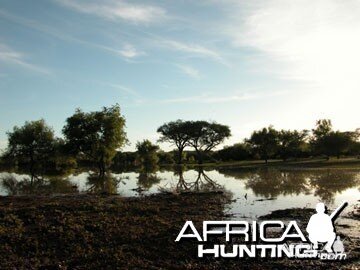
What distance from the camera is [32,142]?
3812 inches

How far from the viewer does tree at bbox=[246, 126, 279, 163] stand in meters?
117

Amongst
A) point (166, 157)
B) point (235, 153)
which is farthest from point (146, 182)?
point (235, 153)

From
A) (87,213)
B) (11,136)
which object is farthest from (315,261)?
(11,136)

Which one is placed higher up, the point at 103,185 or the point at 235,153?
the point at 235,153

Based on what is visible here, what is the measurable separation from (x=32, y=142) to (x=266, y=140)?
66.3 meters

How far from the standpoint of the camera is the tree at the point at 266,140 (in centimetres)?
11719

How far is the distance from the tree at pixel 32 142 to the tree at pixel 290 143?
67.2m

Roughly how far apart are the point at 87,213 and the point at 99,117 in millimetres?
53732

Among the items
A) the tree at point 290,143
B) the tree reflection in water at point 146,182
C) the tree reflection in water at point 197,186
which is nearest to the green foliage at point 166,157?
the tree at point 290,143

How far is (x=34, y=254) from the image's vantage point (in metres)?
15.5

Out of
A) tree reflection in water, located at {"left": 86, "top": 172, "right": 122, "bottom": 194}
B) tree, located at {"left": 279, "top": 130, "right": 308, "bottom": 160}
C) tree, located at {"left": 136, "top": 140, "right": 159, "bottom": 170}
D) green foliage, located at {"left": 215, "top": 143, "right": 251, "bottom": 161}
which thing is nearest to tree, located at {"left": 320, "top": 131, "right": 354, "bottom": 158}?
tree, located at {"left": 279, "top": 130, "right": 308, "bottom": 160}

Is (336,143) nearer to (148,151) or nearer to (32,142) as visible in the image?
(148,151)

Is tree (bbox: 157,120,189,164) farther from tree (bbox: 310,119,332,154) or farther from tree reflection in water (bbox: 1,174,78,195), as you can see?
tree reflection in water (bbox: 1,174,78,195)

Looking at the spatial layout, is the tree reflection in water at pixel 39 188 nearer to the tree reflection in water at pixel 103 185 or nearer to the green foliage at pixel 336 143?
the tree reflection in water at pixel 103 185
